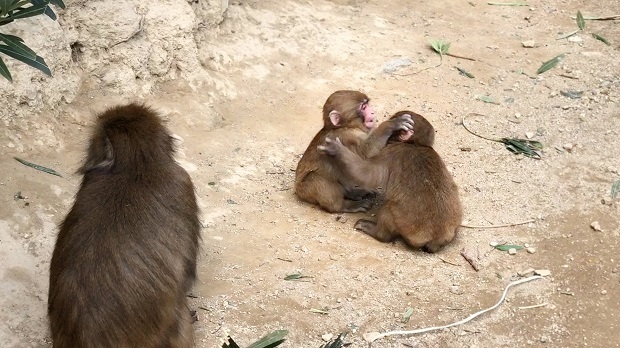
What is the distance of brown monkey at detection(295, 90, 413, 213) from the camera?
7758 millimetres

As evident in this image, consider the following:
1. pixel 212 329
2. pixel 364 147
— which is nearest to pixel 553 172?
pixel 364 147

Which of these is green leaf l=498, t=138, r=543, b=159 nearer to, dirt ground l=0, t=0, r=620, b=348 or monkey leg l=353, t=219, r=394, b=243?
dirt ground l=0, t=0, r=620, b=348

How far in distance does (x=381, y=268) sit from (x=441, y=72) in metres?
4.04

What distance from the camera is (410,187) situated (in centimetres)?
716

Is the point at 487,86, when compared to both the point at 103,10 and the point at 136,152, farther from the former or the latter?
the point at 136,152

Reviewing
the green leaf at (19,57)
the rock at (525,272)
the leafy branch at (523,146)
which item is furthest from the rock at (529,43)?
the green leaf at (19,57)

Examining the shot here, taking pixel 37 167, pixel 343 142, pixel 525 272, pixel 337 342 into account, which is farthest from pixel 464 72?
pixel 337 342

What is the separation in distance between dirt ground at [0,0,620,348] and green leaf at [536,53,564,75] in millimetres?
67

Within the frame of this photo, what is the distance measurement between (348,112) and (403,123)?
1.98ft

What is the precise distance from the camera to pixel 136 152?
5496 mm

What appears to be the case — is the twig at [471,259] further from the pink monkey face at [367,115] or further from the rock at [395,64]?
the rock at [395,64]

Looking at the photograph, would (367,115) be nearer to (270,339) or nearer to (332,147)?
(332,147)

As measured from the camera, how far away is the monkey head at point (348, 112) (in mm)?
7891

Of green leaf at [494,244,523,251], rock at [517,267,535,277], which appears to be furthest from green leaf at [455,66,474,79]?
rock at [517,267,535,277]
